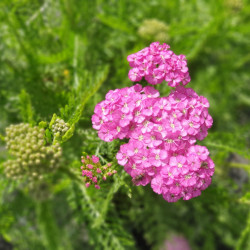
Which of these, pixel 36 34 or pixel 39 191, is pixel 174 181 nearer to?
pixel 39 191

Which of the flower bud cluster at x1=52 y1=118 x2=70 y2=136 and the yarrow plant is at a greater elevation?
the flower bud cluster at x1=52 y1=118 x2=70 y2=136

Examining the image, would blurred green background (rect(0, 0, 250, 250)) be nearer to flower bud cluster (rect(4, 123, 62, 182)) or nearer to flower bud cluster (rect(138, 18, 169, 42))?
flower bud cluster (rect(138, 18, 169, 42))

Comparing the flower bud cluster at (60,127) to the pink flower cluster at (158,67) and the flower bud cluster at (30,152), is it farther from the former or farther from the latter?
the pink flower cluster at (158,67)

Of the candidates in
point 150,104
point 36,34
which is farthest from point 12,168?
point 36,34

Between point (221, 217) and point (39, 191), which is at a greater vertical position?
point (39, 191)

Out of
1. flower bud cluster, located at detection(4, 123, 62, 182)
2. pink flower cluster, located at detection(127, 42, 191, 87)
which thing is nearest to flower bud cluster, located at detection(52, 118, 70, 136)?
flower bud cluster, located at detection(4, 123, 62, 182)

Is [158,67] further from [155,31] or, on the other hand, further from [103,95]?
[155,31]
